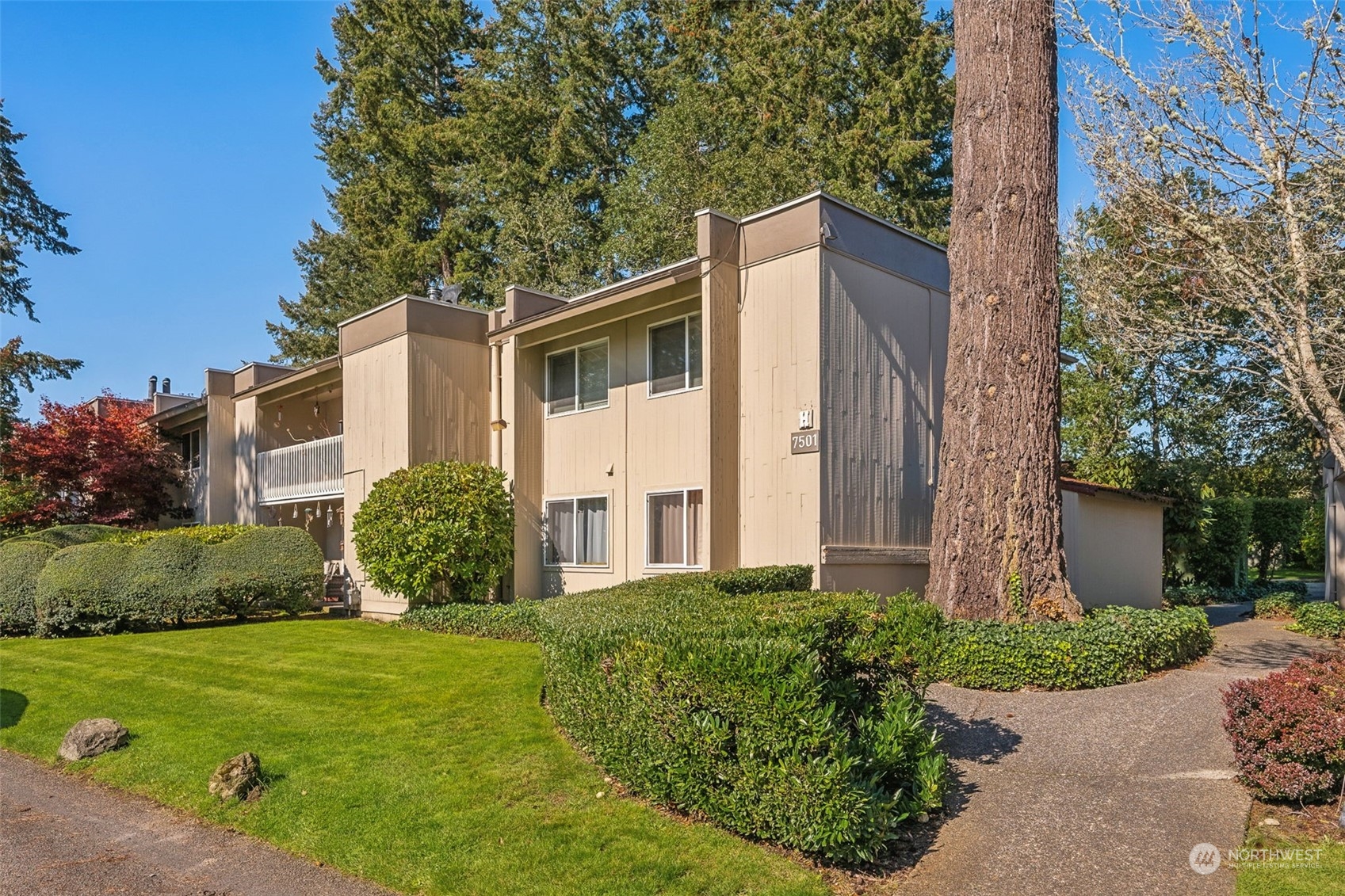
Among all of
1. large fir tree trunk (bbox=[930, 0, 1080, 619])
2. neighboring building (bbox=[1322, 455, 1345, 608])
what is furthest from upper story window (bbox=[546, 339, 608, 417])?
neighboring building (bbox=[1322, 455, 1345, 608])

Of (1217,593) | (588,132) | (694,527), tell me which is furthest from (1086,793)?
(588,132)

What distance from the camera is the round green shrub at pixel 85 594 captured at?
13906 mm

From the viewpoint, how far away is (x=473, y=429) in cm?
Result: 1656

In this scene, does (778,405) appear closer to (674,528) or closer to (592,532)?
(674,528)

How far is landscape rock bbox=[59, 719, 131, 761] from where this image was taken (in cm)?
761

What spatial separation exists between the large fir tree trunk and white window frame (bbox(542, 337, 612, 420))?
5.94 metres

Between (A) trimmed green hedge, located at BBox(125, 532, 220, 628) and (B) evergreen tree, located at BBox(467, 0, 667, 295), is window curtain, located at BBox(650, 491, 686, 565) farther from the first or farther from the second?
(B) evergreen tree, located at BBox(467, 0, 667, 295)

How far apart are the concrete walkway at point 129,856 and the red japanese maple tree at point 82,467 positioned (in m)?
17.1

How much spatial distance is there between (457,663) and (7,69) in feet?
25.4

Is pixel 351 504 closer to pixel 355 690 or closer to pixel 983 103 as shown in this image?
pixel 355 690

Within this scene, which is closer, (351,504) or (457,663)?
(457,663)

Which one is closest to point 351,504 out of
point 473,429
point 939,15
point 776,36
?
point 473,429

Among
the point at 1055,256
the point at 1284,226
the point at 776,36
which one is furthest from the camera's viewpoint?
the point at 776,36

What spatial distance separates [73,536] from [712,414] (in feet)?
42.7
